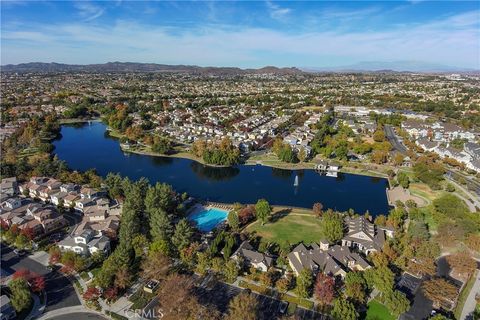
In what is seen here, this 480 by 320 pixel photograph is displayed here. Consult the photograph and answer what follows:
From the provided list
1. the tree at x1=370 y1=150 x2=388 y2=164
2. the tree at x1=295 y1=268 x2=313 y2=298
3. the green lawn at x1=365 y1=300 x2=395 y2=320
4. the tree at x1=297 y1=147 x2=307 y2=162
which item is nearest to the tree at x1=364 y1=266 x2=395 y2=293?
the green lawn at x1=365 y1=300 x2=395 y2=320

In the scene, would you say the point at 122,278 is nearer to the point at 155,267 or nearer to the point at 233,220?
the point at 155,267

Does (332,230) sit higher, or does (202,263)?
(332,230)

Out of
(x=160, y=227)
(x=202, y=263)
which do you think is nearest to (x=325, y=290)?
(x=202, y=263)

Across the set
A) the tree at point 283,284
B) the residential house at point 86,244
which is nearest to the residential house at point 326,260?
the tree at point 283,284

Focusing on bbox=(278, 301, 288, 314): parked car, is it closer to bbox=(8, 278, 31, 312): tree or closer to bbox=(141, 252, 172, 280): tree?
bbox=(141, 252, 172, 280): tree

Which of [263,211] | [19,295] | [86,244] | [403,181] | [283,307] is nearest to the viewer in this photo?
[19,295]

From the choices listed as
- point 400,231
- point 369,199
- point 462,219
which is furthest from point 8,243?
point 462,219
